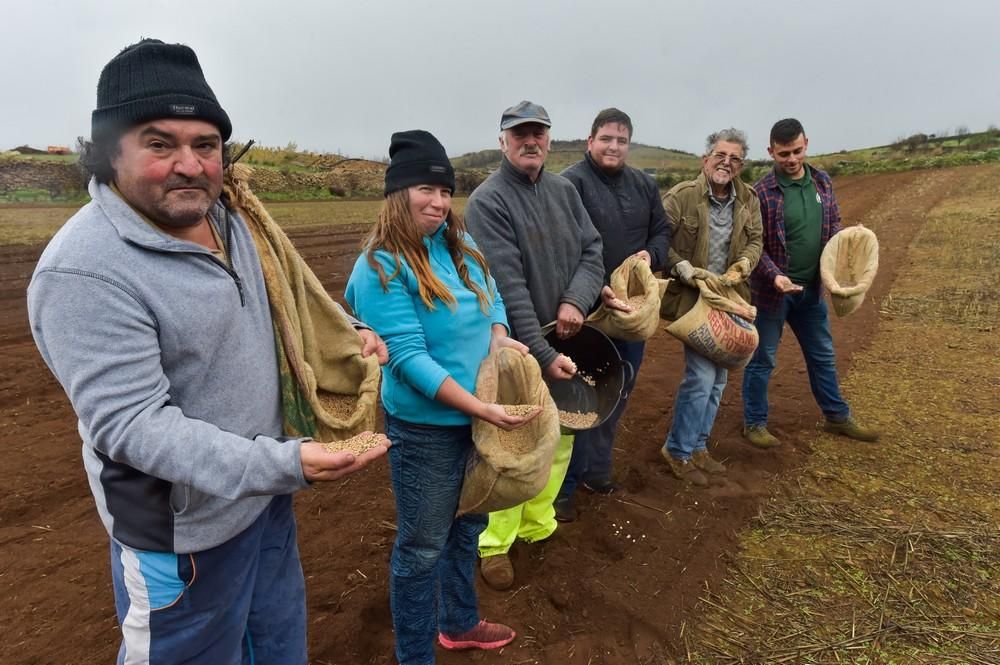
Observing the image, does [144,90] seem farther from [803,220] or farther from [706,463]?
[803,220]

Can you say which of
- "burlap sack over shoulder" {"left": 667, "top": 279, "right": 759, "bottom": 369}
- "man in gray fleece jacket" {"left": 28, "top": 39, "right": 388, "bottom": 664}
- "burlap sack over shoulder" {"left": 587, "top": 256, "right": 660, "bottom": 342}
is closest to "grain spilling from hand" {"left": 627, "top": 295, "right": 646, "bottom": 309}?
"burlap sack over shoulder" {"left": 587, "top": 256, "right": 660, "bottom": 342}

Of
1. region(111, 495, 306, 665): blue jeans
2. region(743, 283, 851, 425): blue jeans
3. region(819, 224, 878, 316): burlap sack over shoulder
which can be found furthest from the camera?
region(743, 283, 851, 425): blue jeans

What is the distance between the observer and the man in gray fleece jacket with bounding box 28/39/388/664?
1.12 metres

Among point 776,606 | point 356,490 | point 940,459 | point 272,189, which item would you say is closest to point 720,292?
point 776,606

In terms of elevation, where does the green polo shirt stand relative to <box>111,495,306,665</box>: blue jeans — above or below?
above

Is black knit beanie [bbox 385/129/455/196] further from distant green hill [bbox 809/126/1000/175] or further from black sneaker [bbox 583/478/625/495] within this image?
distant green hill [bbox 809/126/1000/175]

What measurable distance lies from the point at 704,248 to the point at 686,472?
4.47 ft

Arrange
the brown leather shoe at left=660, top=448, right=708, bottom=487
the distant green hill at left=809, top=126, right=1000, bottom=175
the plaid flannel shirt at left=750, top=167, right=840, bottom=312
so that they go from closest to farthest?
the brown leather shoe at left=660, top=448, right=708, bottom=487 < the plaid flannel shirt at left=750, top=167, right=840, bottom=312 < the distant green hill at left=809, top=126, right=1000, bottom=175

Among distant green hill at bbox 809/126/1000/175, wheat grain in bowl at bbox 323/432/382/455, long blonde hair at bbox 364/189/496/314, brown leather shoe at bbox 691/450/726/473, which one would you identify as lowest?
brown leather shoe at bbox 691/450/726/473

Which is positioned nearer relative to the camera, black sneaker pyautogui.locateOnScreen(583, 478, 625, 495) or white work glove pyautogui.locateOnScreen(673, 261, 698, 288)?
white work glove pyautogui.locateOnScreen(673, 261, 698, 288)

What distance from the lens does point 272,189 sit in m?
19.7

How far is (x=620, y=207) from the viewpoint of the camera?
3266 millimetres

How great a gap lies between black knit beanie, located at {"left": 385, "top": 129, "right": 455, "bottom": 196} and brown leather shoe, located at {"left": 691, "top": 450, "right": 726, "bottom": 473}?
2.65 m

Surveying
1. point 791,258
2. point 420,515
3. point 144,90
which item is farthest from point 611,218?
point 144,90
